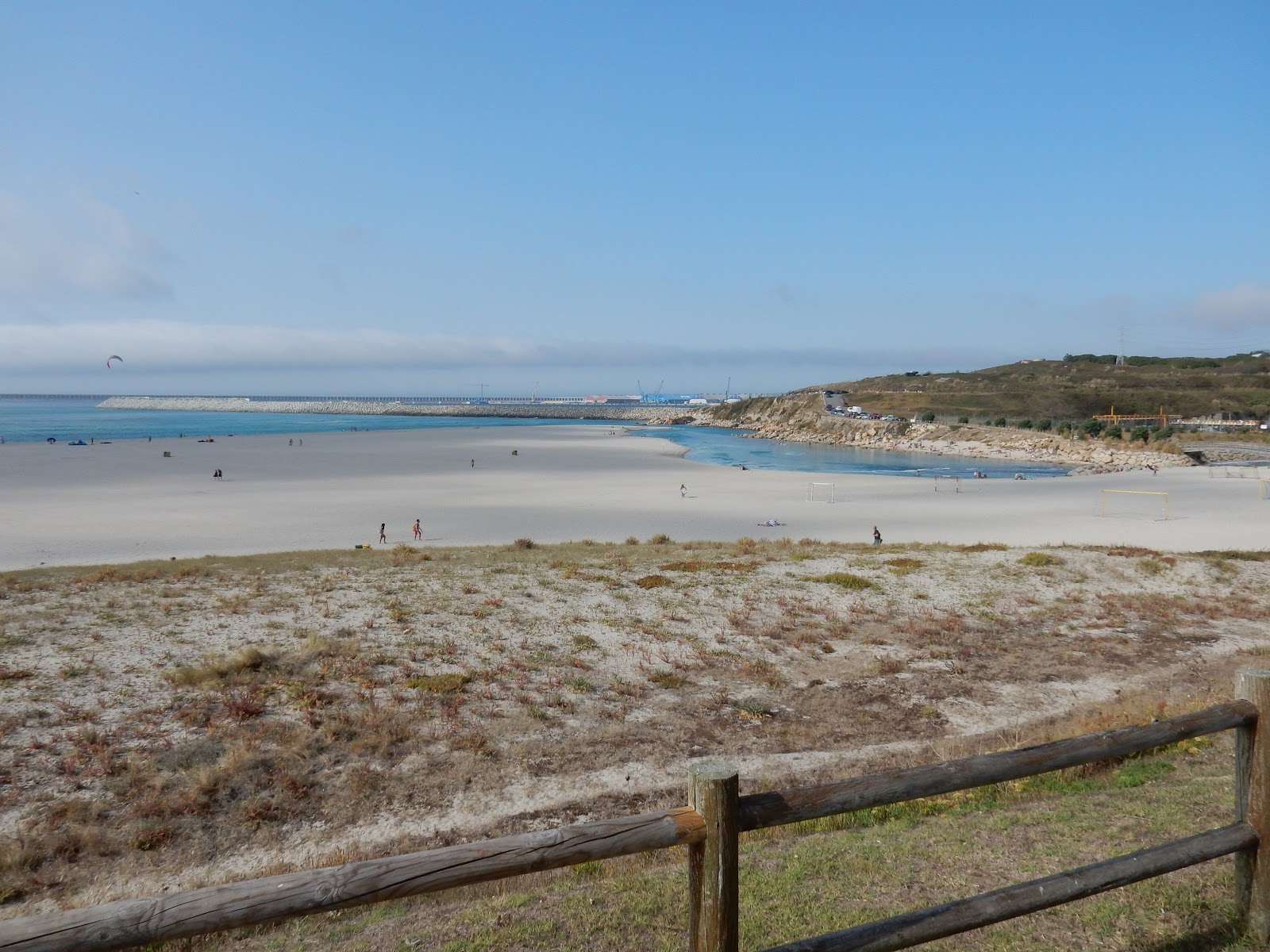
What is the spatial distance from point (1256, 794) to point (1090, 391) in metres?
146

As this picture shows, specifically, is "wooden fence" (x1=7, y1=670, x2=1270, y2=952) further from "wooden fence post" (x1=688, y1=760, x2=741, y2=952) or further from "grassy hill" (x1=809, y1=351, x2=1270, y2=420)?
"grassy hill" (x1=809, y1=351, x2=1270, y2=420)

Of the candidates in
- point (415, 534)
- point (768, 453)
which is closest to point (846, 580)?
point (415, 534)

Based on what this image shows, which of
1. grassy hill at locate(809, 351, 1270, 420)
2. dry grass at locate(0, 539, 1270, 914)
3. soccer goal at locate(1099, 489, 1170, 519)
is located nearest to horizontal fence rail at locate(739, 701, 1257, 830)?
dry grass at locate(0, 539, 1270, 914)

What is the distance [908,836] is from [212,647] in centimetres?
1249

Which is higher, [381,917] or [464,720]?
[381,917]

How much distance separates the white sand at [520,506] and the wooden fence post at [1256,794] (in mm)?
27896

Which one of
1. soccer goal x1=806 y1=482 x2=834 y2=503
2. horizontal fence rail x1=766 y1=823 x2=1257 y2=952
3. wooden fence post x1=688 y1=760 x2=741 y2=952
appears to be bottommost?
soccer goal x1=806 y1=482 x2=834 y2=503

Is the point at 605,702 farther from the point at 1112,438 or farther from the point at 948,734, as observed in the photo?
the point at 1112,438

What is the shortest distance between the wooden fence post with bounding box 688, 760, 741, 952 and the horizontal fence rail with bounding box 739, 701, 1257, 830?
0.12 meters

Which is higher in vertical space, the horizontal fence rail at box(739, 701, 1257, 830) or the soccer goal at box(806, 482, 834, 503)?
the horizontal fence rail at box(739, 701, 1257, 830)

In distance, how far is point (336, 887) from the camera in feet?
10.4

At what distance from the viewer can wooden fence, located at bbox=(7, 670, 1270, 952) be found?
2939 mm

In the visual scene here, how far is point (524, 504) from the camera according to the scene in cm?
4478

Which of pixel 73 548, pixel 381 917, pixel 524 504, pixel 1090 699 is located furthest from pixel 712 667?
pixel 524 504
